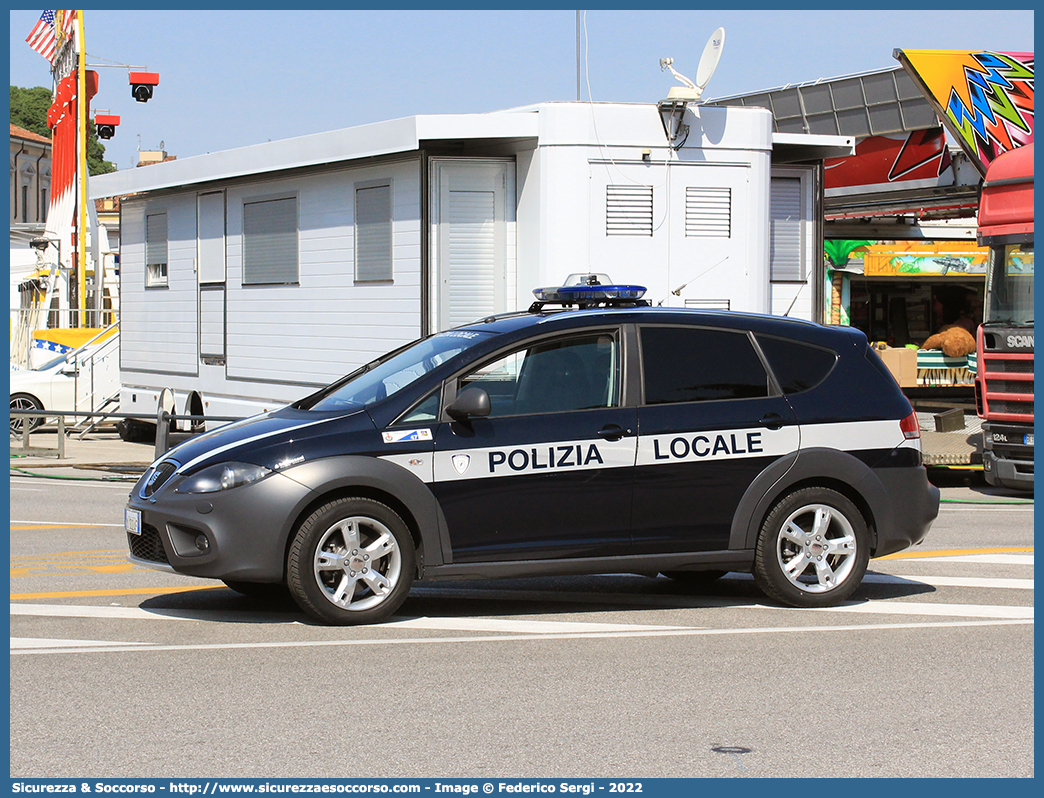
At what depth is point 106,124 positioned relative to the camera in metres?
34.9

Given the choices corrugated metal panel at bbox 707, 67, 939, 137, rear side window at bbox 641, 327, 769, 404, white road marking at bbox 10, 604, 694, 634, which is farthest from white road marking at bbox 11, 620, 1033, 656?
corrugated metal panel at bbox 707, 67, 939, 137

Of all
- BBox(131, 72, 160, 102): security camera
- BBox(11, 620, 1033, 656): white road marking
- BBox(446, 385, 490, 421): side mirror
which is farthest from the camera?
BBox(131, 72, 160, 102): security camera

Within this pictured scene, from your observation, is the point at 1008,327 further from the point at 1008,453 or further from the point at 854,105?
the point at 854,105

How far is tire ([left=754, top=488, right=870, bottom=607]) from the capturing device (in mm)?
7793

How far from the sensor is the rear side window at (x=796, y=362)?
799 cm

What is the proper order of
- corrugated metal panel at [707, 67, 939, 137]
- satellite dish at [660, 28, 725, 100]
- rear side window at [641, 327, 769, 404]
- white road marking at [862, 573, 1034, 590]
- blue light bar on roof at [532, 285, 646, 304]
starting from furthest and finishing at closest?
corrugated metal panel at [707, 67, 939, 137] → satellite dish at [660, 28, 725, 100] → white road marking at [862, 573, 1034, 590] → blue light bar on roof at [532, 285, 646, 304] → rear side window at [641, 327, 769, 404]

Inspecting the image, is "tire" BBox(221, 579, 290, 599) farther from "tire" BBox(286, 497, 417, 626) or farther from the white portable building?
the white portable building

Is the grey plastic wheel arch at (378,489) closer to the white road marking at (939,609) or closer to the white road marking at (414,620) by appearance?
the white road marking at (414,620)

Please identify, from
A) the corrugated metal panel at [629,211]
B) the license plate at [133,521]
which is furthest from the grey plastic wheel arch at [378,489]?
the corrugated metal panel at [629,211]

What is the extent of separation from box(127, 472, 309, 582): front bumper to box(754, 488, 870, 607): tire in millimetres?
2698

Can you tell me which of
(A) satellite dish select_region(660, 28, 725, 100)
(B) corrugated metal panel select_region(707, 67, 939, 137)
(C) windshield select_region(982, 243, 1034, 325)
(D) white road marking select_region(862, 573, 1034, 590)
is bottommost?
(D) white road marking select_region(862, 573, 1034, 590)

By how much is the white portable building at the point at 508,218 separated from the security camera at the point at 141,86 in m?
19.0

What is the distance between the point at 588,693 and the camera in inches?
235

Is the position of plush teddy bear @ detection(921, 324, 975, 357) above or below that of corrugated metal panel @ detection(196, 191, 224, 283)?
below
